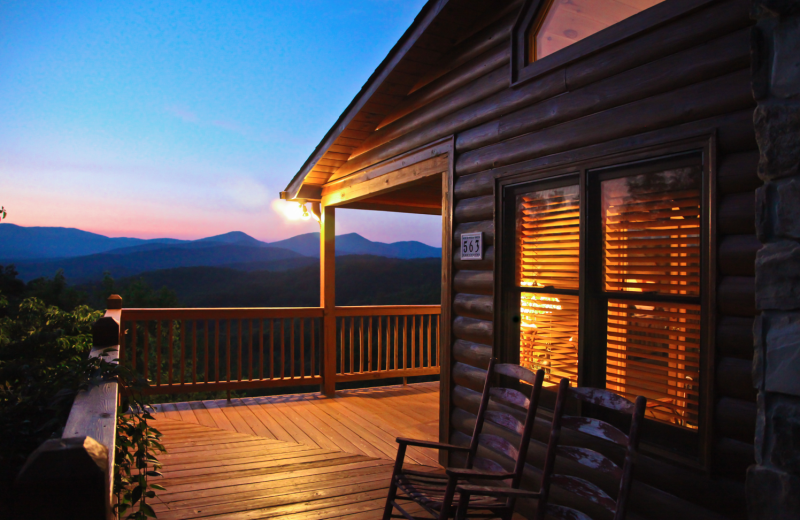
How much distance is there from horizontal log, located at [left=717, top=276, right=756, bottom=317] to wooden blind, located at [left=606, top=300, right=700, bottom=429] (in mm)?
193

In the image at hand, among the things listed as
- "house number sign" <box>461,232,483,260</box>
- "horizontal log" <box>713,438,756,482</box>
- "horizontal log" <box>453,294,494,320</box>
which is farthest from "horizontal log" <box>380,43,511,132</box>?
"horizontal log" <box>713,438,756,482</box>

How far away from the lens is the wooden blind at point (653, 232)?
2.13m

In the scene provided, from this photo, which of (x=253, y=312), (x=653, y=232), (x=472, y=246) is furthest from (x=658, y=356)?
(x=253, y=312)

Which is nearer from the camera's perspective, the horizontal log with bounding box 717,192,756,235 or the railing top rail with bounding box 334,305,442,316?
the horizontal log with bounding box 717,192,756,235

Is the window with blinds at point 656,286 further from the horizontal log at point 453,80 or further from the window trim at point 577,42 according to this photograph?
the horizontal log at point 453,80

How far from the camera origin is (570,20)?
9.17ft

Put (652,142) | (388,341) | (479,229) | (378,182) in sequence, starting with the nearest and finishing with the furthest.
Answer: (652,142) < (479,229) < (378,182) < (388,341)

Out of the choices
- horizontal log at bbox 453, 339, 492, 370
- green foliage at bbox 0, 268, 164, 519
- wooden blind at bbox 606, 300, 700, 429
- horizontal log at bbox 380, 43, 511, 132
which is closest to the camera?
green foliage at bbox 0, 268, 164, 519

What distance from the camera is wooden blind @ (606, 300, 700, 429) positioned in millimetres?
2121

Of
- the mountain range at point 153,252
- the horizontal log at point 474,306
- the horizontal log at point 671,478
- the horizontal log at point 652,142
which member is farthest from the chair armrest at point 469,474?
the mountain range at point 153,252

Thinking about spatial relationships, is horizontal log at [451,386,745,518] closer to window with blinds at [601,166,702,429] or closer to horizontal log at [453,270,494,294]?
window with blinds at [601,166,702,429]

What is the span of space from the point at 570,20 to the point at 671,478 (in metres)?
2.49

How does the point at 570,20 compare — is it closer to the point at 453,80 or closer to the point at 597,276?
the point at 453,80

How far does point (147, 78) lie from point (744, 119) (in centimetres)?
1482
